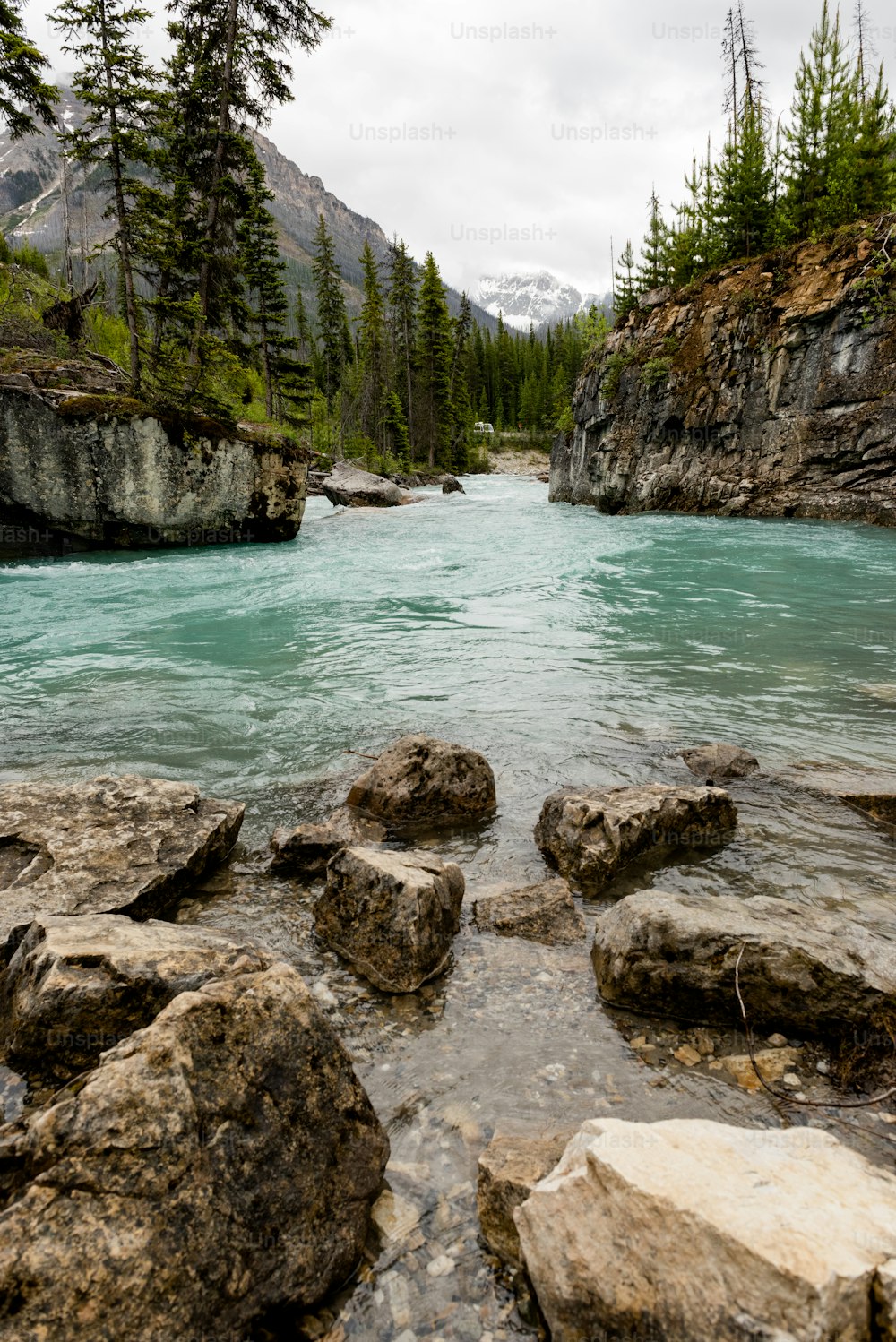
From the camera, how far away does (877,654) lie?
9.97 meters

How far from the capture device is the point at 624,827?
483cm

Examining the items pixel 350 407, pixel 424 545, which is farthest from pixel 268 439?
pixel 350 407

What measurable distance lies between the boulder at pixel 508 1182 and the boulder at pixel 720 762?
4207 mm

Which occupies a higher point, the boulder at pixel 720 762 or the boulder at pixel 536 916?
the boulder at pixel 720 762

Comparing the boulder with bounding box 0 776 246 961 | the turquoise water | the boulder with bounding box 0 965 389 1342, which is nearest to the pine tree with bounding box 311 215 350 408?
the turquoise water

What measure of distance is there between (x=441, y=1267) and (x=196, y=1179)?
36.2 inches

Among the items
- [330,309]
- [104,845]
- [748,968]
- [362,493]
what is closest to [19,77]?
[362,493]

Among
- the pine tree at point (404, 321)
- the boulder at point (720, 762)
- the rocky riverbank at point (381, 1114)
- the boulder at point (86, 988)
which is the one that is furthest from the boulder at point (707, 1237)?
the pine tree at point (404, 321)

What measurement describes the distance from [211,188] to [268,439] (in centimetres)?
984

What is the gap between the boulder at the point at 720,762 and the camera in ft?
20.1

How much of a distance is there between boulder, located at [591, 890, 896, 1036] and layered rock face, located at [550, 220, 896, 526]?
25804mm

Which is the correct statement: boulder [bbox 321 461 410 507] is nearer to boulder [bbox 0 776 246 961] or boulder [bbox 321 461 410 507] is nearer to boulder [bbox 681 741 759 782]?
boulder [bbox 681 741 759 782]

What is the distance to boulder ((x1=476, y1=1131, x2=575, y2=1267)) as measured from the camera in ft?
7.39

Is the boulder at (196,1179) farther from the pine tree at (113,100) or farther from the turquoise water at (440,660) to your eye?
the pine tree at (113,100)
